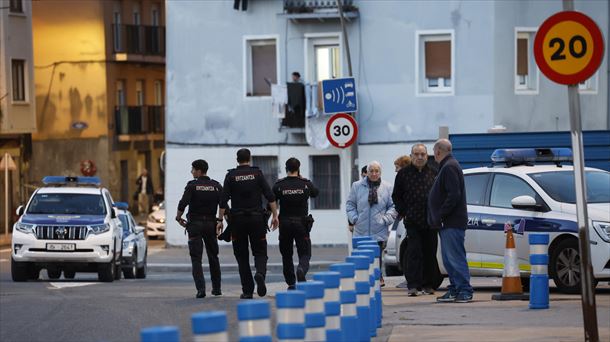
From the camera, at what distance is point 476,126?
4316cm

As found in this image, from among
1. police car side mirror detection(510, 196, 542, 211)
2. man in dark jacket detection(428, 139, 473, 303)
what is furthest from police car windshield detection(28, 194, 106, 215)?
man in dark jacket detection(428, 139, 473, 303)

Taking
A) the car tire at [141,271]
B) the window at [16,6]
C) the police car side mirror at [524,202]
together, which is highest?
the window at [16,6]

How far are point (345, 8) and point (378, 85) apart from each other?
235 cm

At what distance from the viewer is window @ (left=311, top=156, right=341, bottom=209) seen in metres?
44.6

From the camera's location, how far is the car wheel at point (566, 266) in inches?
750

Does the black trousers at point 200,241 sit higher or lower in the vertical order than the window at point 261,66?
lower

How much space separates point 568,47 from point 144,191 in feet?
159

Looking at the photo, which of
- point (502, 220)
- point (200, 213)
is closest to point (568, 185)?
point (502, 220)

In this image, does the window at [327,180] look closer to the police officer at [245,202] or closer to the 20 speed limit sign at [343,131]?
the 20 speed limit sign at [343,131]

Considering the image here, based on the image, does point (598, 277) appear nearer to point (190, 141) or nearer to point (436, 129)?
point (436, 129)

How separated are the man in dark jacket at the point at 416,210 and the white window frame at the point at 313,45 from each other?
82.2 ft

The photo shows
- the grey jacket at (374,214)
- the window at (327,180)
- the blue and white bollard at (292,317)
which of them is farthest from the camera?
the window at (327,180)

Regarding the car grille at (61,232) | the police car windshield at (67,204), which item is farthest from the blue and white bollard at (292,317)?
the police car windshield at (67,204)

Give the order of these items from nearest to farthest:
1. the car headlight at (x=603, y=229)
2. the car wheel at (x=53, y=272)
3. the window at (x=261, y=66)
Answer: the car headlight at (x=603, y=229)
the car wheel at (x=53, y=272)
the window at (x=261, y=66)
